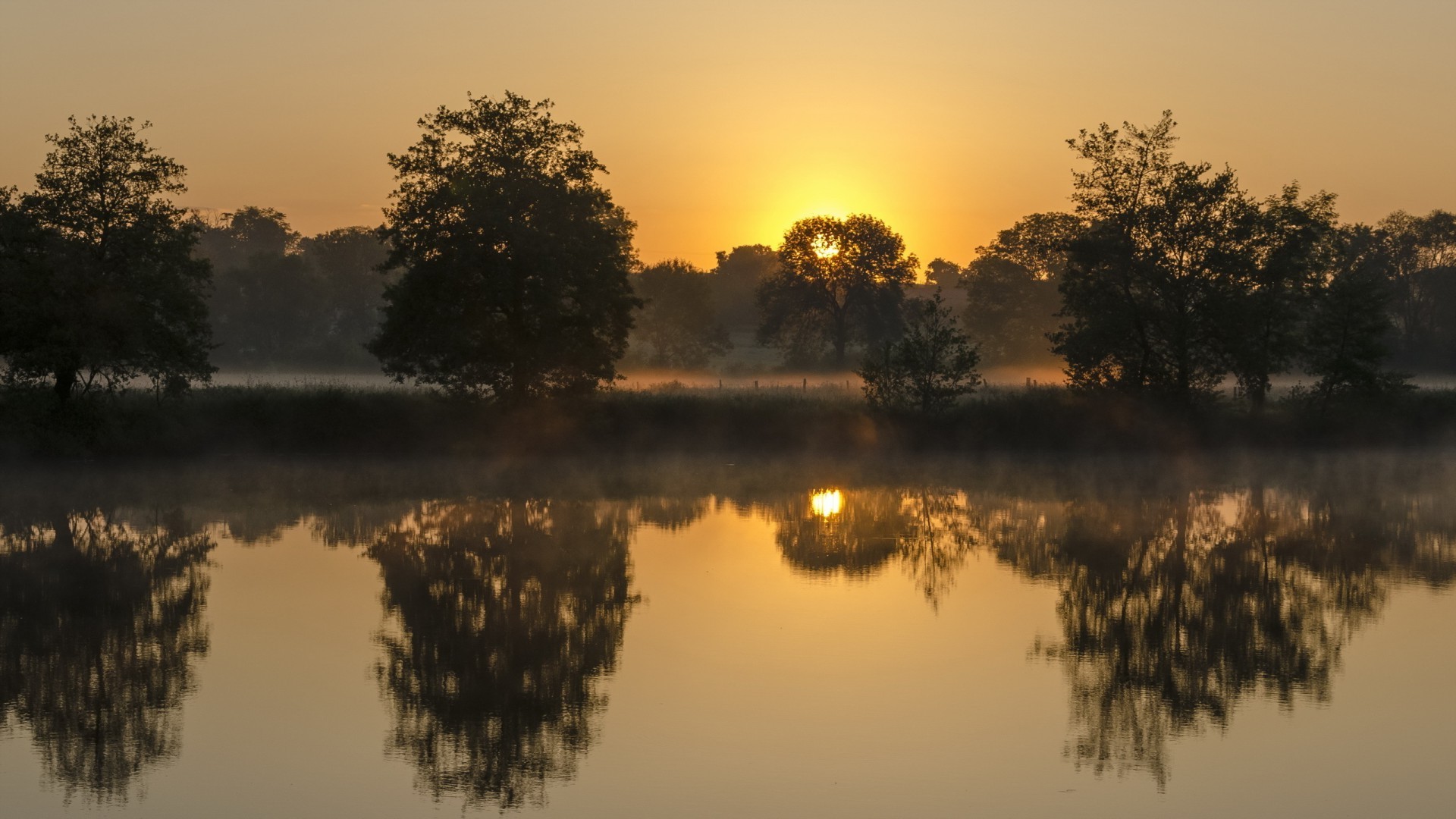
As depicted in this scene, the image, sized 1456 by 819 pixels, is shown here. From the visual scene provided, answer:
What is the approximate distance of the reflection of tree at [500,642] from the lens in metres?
15.1

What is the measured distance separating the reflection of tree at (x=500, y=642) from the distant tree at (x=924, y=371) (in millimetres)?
22519

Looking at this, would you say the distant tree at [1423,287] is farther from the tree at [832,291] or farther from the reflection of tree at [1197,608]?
the reflection of tree at [1197,608]

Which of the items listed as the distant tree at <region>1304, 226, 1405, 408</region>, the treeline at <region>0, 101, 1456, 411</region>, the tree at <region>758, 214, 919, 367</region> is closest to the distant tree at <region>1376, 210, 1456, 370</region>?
the tree at <region>758, 214, 919, 367</region>

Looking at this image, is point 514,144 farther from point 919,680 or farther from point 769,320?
point 769,320

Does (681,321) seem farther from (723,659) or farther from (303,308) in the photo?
(723,659)

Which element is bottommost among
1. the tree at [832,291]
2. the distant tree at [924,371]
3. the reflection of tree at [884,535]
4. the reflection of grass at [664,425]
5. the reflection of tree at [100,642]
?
the reflection of tree at [100,642]

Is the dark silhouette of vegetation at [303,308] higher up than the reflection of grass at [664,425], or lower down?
higher up

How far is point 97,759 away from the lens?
15.1m

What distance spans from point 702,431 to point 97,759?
40.0 m

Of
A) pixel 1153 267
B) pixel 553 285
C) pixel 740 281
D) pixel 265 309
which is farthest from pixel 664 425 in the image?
pixel 740 281

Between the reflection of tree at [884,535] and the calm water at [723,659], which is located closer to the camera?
the calm water at [723,659]

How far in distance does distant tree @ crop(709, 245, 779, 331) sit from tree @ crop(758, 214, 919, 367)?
27371 mm

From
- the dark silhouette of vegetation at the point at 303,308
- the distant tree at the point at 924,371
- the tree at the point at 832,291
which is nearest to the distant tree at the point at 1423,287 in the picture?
the tree at the point at 832,291

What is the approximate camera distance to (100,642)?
814 inches
